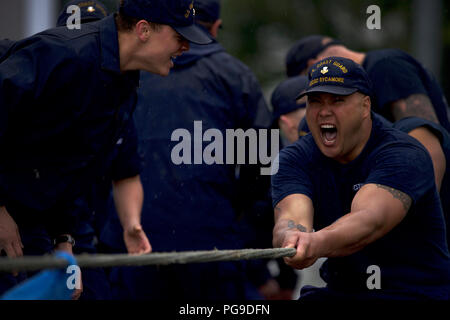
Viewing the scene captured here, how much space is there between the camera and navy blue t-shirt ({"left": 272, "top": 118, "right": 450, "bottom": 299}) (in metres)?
3.65

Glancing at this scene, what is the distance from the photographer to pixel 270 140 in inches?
216

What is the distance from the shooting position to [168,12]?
378 cm

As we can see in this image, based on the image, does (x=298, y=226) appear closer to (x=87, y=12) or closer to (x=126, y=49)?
(x=126, y=49)

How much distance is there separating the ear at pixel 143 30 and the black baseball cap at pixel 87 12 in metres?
0.94

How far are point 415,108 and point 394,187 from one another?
4.25 ft

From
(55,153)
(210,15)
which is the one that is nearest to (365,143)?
(55,153)

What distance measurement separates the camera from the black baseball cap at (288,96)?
554 centimetres

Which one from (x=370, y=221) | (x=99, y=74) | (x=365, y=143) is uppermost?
(x=99, y=74)

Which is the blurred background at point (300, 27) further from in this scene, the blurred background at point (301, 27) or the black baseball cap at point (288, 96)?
the black baseball cap at point (288, 96)

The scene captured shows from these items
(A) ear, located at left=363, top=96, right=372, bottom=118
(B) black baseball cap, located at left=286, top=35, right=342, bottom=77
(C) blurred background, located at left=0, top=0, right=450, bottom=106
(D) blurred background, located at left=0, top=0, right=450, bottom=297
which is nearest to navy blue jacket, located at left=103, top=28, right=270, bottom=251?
(B) black baseball cap, located at left=286, top=35, right=342, bottom=77

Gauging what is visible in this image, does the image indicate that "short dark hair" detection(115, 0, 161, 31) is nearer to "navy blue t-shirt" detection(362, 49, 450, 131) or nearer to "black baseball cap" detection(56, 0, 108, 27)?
"black baseball cap" detection(56, 0, 108, 27)

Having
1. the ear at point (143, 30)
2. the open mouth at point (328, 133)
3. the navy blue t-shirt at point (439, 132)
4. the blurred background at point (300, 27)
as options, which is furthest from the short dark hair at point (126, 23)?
the blurred background at point (300, 27)
